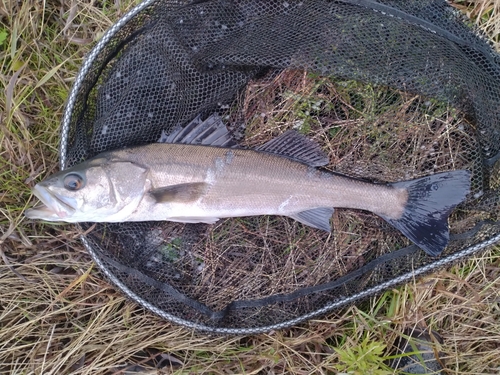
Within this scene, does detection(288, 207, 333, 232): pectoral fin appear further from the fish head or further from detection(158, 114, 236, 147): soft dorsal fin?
the fish head

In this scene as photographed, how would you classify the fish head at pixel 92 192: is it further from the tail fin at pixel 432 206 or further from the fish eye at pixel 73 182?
the tail fin at pixel 432 206

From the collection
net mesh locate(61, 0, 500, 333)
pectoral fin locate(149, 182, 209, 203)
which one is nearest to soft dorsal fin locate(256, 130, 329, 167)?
net mesh locate(61, 0, 500, 333)

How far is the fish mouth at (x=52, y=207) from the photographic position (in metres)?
2.88

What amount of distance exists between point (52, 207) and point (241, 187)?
4.22ft

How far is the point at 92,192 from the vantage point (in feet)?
Answer: 9.69

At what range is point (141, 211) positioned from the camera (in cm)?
309

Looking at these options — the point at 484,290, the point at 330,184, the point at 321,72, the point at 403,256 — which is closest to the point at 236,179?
the point at 330,184

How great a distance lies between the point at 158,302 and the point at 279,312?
3.07ft

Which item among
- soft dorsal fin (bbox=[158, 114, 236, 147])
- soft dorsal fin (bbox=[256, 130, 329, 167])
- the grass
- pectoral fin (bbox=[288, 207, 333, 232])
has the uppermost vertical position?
soft dorsal fin (bbox=[256, 130, 329, 167])

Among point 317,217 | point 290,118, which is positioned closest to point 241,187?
point 317,217

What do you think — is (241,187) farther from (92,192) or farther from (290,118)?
(92,192)

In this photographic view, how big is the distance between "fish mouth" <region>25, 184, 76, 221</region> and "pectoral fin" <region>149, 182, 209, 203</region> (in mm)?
547

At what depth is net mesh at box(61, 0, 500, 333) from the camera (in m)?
3.14

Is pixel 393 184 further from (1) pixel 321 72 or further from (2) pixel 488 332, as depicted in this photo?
(2) pixel 488 332
